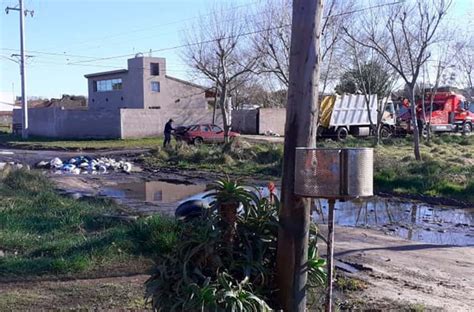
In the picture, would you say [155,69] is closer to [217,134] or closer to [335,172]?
[217,134]

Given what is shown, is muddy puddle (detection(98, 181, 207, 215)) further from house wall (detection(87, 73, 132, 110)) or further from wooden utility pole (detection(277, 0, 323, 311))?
house wall (detection(87, 73, 132, 110))

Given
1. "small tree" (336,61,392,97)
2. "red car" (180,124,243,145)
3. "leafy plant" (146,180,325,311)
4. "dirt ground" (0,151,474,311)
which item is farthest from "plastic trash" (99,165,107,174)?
"leafy plant" (146,180,325,311)

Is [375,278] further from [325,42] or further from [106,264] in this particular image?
[325,42]

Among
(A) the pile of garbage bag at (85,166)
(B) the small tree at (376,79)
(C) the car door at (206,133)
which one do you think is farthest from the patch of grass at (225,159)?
(B) the small tree at (376,79)

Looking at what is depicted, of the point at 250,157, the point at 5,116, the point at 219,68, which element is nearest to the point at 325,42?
the point at 250,157

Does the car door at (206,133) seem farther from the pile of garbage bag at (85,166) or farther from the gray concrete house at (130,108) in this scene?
the pile of garbage bag at (85,166)

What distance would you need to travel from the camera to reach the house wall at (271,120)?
5175 centimetres

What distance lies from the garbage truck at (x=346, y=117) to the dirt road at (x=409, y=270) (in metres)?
28.2

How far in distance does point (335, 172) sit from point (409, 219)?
1024cm

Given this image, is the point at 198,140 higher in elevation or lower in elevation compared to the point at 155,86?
lower

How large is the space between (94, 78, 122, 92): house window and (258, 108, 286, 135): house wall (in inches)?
688

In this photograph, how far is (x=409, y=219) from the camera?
13.7 metres

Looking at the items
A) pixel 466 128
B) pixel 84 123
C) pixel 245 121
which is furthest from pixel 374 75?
pixel 84 123

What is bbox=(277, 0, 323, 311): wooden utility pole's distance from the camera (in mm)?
4469
